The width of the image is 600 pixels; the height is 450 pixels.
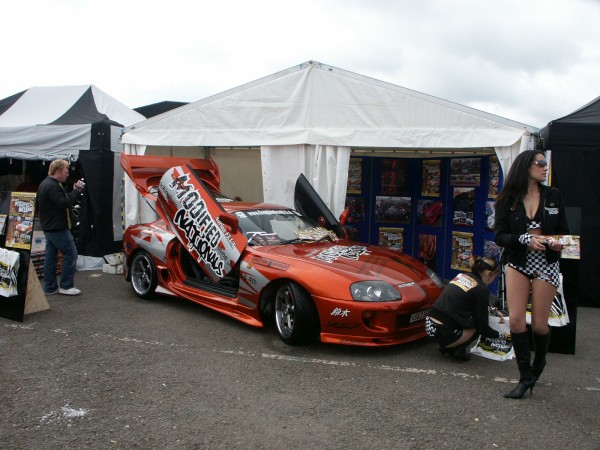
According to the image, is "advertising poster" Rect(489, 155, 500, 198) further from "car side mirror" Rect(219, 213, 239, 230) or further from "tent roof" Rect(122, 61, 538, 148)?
"car side mirror" Rect(219, 213, 239, 230)

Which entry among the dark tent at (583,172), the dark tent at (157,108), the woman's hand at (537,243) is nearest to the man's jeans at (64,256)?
the woman's hand at (537,243)

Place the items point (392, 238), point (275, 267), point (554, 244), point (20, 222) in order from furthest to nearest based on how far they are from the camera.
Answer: point (392, 238), point (20, 222), point (275, 267), point (554, 244)

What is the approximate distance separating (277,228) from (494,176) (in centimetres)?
346

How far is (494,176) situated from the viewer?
24.2 ft

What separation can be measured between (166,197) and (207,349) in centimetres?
205

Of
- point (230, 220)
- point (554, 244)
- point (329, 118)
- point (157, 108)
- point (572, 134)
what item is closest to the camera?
point (554, 244)

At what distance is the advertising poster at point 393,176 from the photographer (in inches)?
339

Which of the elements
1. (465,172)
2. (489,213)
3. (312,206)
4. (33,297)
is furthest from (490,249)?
(33,297)

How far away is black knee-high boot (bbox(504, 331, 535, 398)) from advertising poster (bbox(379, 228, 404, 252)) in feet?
16.4

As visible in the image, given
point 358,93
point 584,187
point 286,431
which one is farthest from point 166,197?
point 584,187

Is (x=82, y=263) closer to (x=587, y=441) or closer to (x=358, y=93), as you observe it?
(x=358, y=93)

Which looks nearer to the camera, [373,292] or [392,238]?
[373,292]

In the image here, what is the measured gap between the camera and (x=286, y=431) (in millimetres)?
3250

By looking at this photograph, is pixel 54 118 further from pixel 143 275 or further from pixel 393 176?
pixel 393 176
